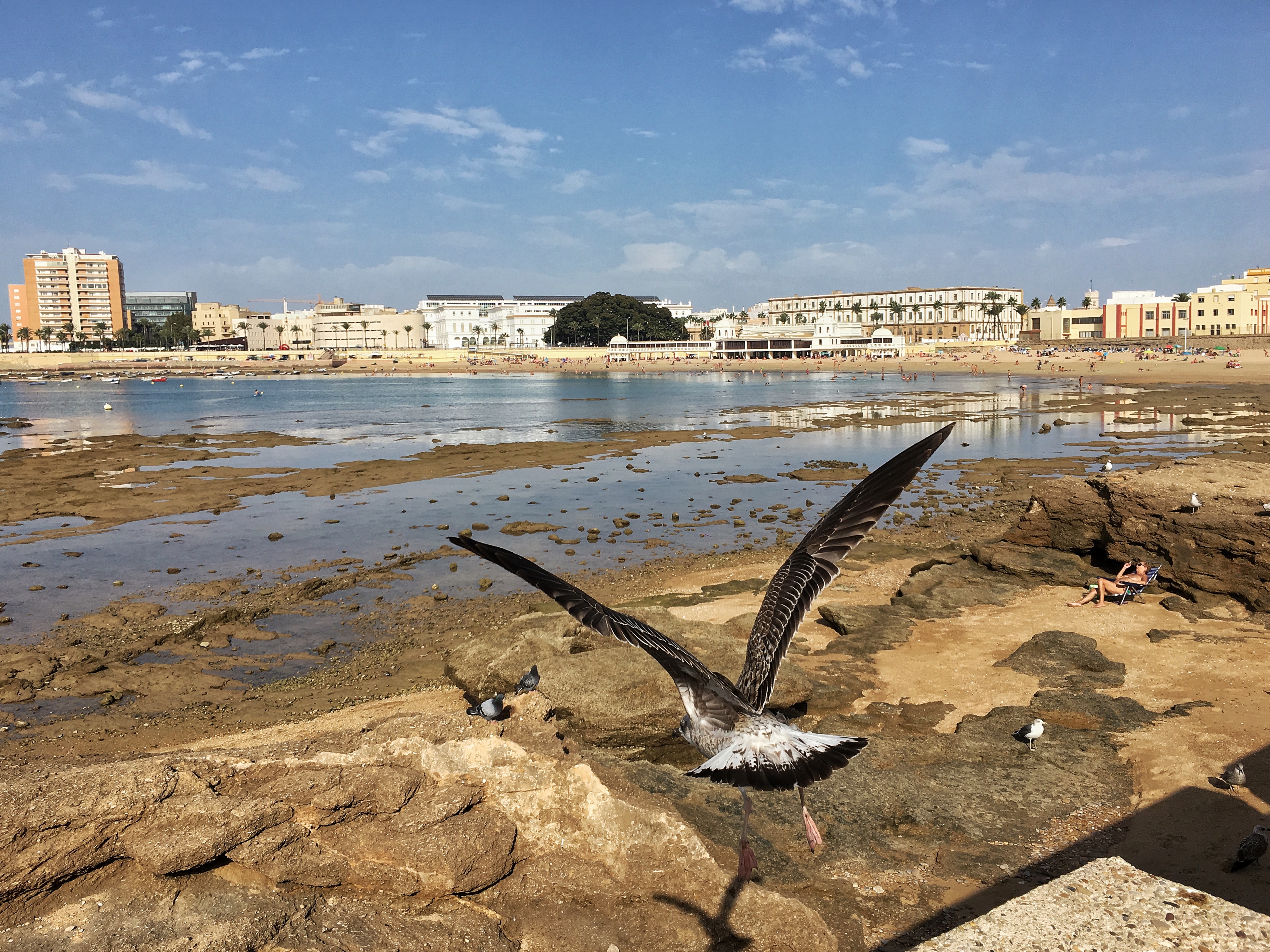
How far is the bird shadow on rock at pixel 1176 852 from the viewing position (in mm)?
5457

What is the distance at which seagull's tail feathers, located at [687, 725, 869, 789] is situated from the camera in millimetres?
4312

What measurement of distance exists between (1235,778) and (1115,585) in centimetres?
569

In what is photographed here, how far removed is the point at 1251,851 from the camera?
5.68 m

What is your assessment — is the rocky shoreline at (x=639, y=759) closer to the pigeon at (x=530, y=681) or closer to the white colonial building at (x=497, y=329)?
the pigeon at (x=530, y=681)

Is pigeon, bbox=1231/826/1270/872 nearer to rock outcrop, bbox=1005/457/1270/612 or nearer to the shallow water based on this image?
rock outcrop, bbox=1005/457/1270/612

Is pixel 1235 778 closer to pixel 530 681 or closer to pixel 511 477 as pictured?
pixel 530 681

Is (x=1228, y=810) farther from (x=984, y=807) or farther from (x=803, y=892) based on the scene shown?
(x=803, y=892)

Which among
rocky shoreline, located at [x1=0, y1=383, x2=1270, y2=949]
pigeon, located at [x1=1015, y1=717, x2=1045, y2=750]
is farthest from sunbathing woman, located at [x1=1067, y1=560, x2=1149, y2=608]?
pigeon, located at [x1=1015, y1=717, x2=1045, y2=750]

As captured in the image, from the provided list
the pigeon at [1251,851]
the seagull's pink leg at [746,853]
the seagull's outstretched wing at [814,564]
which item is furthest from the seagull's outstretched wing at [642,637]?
the pigeon at [1251,851]

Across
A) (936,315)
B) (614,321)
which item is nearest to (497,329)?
(614,321)

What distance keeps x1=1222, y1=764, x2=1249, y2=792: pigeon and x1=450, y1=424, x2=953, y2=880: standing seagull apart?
3.65 metres

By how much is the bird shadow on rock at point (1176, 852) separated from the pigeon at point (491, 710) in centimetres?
326

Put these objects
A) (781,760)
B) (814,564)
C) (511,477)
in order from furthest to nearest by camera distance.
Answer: (511,477) < (814,564) < (781,760)

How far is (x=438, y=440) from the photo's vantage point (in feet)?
140
